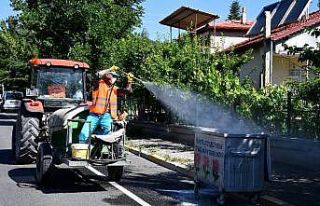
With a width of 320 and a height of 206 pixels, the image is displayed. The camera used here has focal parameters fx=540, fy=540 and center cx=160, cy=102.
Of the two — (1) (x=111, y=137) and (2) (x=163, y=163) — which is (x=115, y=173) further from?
(2) (x=163, y=163)

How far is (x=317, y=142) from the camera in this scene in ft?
37.4

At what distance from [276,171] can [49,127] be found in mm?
4925

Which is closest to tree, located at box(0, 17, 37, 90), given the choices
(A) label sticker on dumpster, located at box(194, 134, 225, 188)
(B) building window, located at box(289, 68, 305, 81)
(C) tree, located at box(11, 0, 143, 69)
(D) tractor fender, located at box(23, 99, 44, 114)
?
(C) tree, located at box(11, 0, 143, 69)

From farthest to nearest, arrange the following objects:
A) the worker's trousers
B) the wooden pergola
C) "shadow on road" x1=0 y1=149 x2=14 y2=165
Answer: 1. the wooden pergola
2. "shadow on road" x1=0 y1=149 x2=14 y2=165
3. the worker's trousers

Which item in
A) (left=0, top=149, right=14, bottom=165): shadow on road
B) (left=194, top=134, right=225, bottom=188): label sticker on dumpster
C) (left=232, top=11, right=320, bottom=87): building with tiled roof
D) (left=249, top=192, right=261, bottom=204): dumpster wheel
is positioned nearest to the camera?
(left=194, top=134, right=225, bottom=188): label sticker on dumpster

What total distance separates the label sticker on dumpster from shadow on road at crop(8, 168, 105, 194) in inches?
75.2

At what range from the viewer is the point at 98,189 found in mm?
9859

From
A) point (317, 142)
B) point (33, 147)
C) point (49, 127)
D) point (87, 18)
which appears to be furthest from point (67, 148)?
point (87, 18)

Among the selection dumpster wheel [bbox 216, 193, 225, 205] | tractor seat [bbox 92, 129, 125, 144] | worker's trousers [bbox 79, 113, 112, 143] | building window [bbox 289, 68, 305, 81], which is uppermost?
building window [bbox 289, 68, 305, 81]

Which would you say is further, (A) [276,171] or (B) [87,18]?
(B) [87,18]

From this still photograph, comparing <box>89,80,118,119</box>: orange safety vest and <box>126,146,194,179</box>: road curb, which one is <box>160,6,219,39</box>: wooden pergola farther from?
<box>89,80,118,119</box>: orange safety vest

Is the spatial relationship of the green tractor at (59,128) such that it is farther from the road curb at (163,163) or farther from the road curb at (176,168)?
the road curb at (176,168)

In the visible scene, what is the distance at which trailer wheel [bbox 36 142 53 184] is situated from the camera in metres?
9.96

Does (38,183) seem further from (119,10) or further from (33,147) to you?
(119,10)
